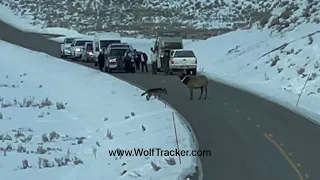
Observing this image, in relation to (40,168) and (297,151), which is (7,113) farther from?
(297,151)

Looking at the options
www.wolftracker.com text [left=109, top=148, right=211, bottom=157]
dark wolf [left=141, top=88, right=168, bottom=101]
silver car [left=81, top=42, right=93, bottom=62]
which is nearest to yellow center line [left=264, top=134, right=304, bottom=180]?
www.wolftracker.com text [left=109, top=148, right=211, bottom=157]

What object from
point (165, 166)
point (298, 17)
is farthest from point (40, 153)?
point (298, 17)

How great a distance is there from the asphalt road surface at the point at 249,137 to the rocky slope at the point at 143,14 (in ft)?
144

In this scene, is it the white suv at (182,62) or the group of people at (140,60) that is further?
the group of people at (140,60)

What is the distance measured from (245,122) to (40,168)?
6521 mm

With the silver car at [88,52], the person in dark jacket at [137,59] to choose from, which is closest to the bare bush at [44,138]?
the person in dark jacket at [137,59]

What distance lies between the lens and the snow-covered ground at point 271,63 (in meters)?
29.8

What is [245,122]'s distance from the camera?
21141mm

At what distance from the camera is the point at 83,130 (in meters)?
23.7

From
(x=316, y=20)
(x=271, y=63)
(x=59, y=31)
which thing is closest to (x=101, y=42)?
(x=271, y=63)

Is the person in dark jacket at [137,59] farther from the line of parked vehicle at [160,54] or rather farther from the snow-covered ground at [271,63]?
the snow-covered ground at [271,63]

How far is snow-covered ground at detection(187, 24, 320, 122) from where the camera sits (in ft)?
97.8

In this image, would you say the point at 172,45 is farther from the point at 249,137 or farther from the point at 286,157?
the point at 286,157

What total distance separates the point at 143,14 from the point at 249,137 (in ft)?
228
